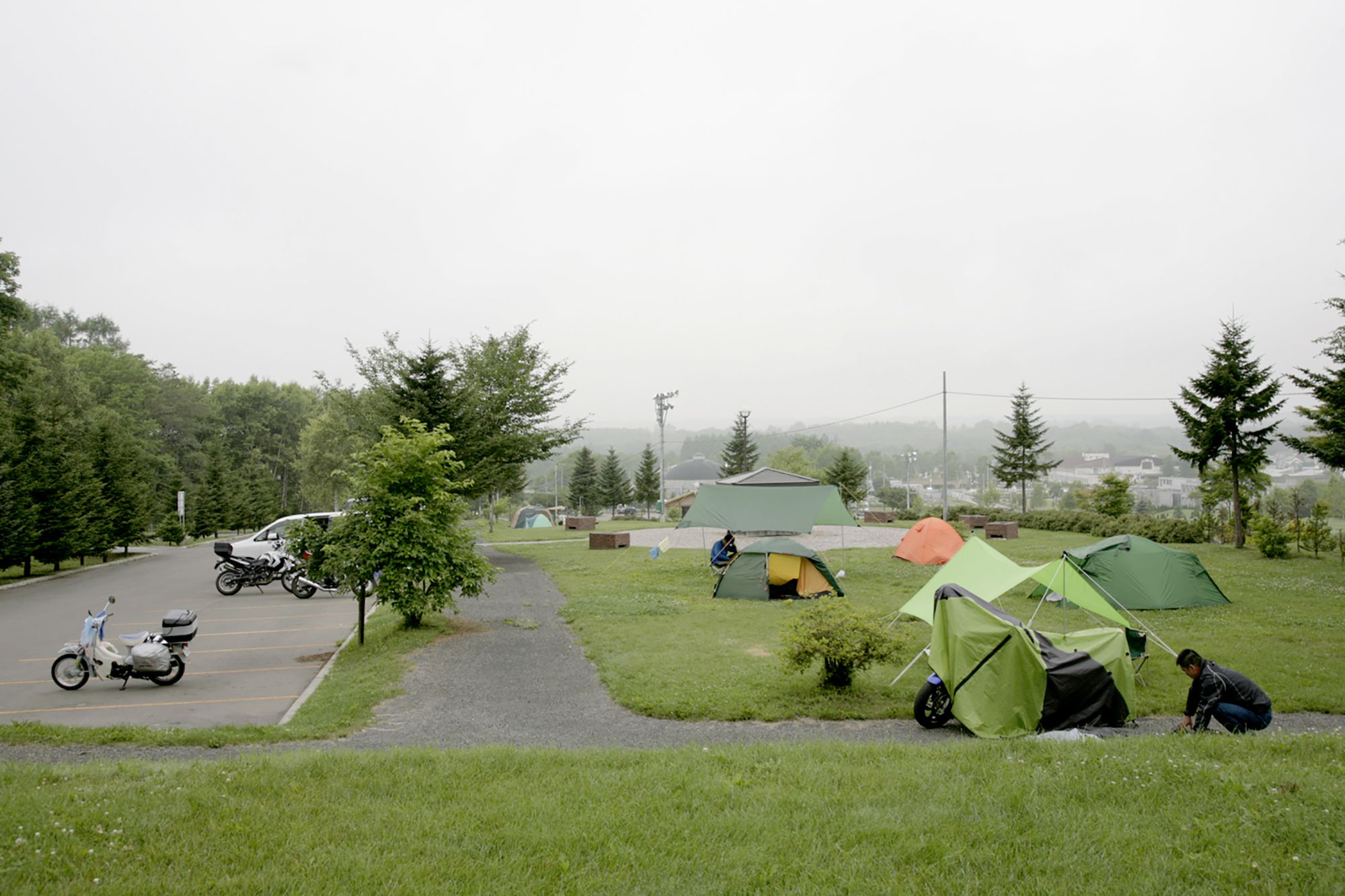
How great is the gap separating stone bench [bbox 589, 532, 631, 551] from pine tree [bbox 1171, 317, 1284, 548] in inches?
766

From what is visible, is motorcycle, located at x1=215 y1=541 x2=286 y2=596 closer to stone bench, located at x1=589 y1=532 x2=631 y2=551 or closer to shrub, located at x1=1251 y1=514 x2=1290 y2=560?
stone bench, located at x1=589 y1=532 x2=631 y2=551

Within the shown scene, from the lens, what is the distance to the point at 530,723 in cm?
774

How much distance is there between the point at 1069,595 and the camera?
1016cm

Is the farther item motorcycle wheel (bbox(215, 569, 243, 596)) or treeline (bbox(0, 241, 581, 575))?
treeline (bbox(0, 241, 581, 575))

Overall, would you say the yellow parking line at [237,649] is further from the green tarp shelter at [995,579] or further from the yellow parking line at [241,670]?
the green tarp shelter at [995,579]

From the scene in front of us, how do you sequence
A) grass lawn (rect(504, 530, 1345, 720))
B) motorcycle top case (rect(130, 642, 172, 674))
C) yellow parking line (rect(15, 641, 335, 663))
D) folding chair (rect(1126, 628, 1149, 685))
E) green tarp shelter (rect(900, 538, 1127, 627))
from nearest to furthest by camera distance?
grass lawn (rect(504, 530, 1345, 720)), folding chair (rect(1126, 628, 1149, 685)), motorcycle top case (rect(130, 642, 172, 674)), green tarp shelter (rect(900, 538, 1127, 627)), yellow parking line (rect(15, 641, 335, 663))

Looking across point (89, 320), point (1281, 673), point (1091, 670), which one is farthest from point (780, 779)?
point (89, 320)

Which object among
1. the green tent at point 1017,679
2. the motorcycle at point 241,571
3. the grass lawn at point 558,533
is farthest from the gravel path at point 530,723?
the grass lawn at point 558,533

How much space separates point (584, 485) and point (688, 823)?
71597 millimetres

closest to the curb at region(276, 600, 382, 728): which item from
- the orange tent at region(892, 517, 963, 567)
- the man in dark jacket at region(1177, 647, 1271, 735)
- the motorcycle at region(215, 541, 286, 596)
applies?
the motorcycle at region(215, 541, 286, 596)

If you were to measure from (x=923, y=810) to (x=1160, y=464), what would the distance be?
704 feet

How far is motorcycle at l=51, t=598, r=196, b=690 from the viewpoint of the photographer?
9289 millimetres

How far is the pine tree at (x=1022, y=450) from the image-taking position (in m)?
47.1

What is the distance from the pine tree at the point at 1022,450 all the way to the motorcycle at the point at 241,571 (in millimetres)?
41700
